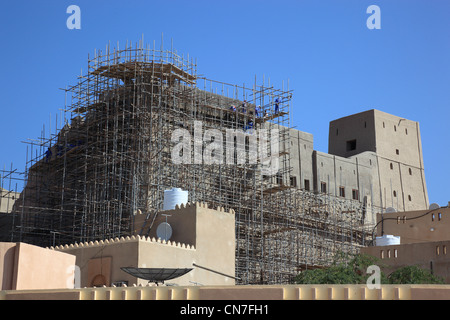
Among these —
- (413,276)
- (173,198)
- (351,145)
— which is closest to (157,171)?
(173,198)

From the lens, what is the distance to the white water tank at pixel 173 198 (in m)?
27.4

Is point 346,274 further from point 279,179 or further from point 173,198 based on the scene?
point 279,179

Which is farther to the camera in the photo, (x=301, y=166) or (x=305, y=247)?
(x=301, y=166)

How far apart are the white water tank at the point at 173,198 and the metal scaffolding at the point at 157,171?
1.79 ft

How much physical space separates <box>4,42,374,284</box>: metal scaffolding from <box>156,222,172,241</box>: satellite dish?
1.31 meters

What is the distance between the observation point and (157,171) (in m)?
30.2

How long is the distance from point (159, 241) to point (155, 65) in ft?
31.5

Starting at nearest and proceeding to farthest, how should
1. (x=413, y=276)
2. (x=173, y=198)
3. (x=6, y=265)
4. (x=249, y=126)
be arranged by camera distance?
(x=6, y=265), (x=413, y=276), (x=173, y=198), (x=249, y=126)

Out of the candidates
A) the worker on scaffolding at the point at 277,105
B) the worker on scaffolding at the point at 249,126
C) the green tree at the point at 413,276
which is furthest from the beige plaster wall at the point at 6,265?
the worker on scaffolding at the point at 277,105

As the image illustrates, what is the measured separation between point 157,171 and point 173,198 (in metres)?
2.97
